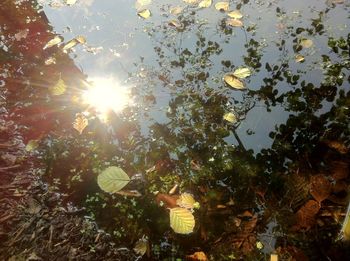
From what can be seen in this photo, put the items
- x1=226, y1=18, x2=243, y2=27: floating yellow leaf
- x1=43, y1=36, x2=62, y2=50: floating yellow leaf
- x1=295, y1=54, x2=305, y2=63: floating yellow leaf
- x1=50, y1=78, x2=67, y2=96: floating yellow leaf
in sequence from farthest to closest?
x1=43, y1=36, x2=62, y2=50: floating yellow leaf < x1=226, y1=18, x2=243, y2=27: floating yellow leaf < x1=50, y1=78, x2=67, y2=96: floating yellow leaf < x1=295, y1=54, x2=305, y2=63: floating yellow leaf

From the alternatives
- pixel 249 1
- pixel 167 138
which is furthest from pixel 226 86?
pixel 249 1

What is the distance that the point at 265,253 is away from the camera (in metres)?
3.07

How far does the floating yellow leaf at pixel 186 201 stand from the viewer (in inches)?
132

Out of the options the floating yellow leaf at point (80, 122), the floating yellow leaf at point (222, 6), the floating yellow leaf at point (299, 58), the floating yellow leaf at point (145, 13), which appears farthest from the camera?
the floating yellow leaf at point (145, 13)

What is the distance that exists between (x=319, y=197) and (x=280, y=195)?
1.22 ft

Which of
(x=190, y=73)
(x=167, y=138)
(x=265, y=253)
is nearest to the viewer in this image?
(x=265, y=253)

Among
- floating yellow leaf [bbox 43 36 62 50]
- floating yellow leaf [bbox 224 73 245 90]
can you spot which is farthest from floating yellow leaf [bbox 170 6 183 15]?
floating yellow leaf [bbox 43 36 62 50]

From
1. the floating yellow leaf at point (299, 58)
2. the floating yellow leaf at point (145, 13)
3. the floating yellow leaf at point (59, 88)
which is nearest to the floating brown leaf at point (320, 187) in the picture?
the floating yellow leaf at point (299, 58)

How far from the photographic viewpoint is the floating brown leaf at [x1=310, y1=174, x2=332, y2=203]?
3229 mm

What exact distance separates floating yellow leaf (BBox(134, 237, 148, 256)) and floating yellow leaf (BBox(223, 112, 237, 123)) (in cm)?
173

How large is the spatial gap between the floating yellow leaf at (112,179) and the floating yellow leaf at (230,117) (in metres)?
1.40

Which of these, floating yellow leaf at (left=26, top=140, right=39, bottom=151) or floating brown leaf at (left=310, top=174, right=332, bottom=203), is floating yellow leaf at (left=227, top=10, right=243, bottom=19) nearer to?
floating brown leaf at (left=310, top=174, right=332, bottom=203)

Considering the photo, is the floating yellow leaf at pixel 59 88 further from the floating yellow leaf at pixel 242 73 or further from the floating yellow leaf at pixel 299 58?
the floating yellow leaf at pixel 299 58

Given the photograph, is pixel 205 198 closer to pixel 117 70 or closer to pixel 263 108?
pixel 263 108
